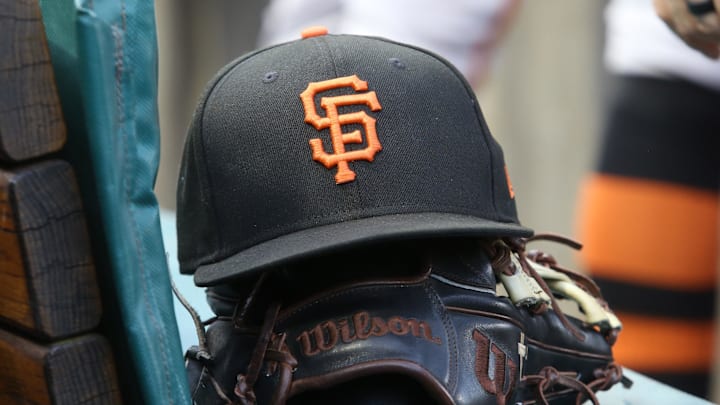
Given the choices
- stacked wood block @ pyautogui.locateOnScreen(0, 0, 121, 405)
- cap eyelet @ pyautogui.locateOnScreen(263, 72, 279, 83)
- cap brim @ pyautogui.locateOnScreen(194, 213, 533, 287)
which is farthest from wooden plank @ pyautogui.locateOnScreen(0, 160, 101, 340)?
cap eyelet @ pyautogui.locateOnScreen(263, 72, 279, 83)

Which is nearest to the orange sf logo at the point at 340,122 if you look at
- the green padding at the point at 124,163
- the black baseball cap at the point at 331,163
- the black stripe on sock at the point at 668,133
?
the black baseball cap at the point at 331,163

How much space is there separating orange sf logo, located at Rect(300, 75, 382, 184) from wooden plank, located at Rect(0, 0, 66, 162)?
0.88 ft

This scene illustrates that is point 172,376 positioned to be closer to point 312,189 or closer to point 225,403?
point 225,403

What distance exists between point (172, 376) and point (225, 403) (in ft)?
0.32

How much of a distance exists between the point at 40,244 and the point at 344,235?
10.4 inches

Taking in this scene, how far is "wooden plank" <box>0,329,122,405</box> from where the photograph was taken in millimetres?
769

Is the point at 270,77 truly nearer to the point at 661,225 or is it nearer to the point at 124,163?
the point at 124,163

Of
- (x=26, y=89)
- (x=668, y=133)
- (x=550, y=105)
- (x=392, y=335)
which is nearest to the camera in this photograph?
(x=26, y=89)

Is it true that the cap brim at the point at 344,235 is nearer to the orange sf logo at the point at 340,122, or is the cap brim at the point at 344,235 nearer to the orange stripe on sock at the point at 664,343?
the orange sf logo at the point at 340,122

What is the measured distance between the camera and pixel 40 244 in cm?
76

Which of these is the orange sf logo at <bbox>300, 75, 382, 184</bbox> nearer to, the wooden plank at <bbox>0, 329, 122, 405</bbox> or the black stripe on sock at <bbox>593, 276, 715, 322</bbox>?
the wooden plank at <bbox>0, 329, 122, 405</bbox>

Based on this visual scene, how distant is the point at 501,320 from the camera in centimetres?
95

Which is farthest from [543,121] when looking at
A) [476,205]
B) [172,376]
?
[172,376]

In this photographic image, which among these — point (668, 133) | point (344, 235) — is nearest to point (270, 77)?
point (344, 235)
